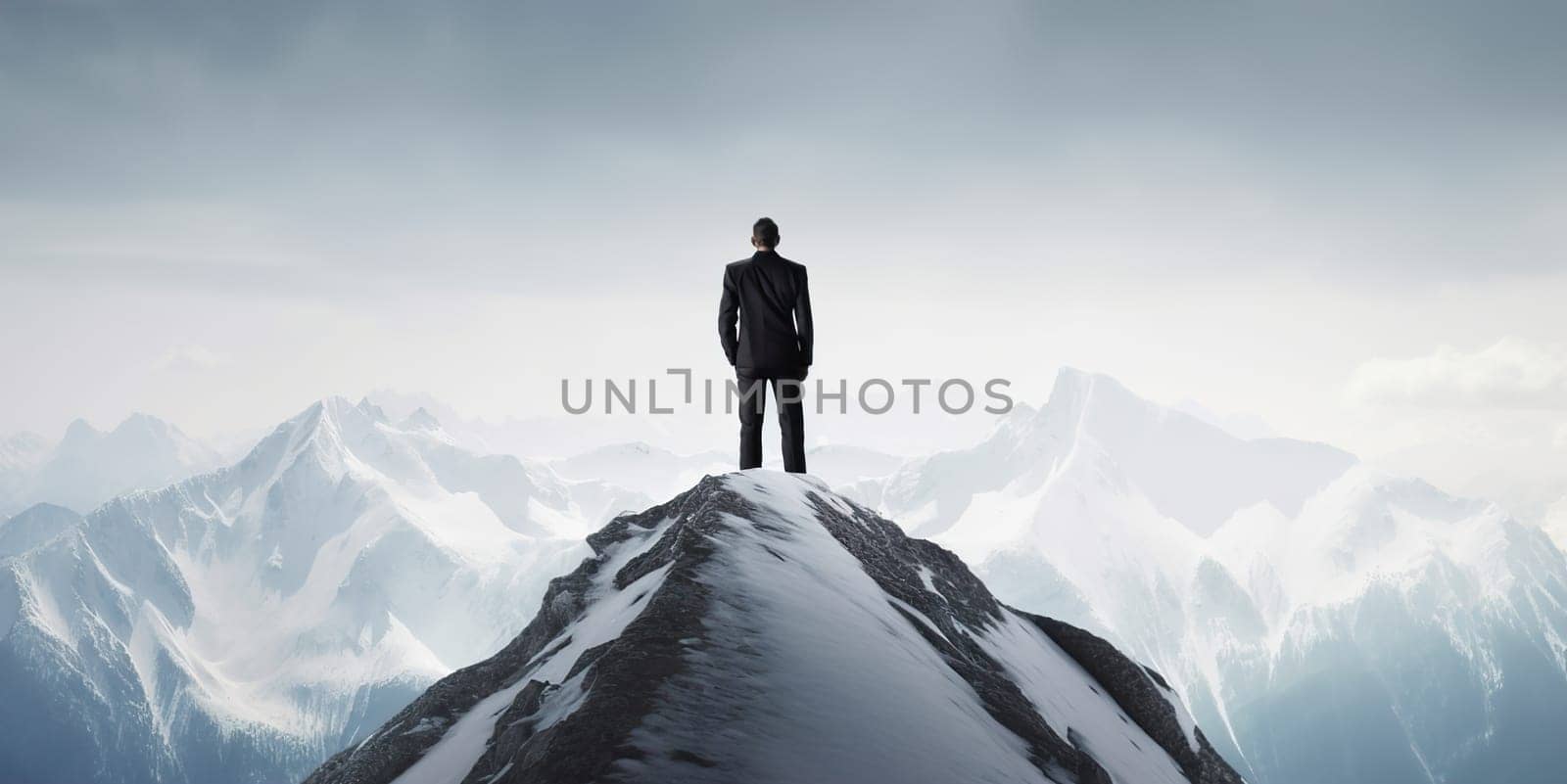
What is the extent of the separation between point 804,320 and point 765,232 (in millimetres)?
1614

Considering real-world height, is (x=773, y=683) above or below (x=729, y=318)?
below

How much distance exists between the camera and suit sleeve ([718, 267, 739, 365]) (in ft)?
49.9

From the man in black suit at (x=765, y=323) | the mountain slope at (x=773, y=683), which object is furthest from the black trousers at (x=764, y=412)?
the mountain slope at (x=773, y=683)

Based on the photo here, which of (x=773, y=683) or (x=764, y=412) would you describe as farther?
(x=764, y=412)

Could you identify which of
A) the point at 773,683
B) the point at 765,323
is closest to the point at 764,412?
the point at 765,323

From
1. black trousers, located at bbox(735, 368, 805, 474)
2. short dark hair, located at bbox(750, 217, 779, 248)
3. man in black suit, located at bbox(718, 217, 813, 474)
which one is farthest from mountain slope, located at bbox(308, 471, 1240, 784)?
short dark hair, located at bbox(750, 217, 779, 248)

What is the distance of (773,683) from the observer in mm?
6379

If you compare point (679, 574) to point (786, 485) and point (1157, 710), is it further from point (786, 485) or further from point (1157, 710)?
point (1157, 710)

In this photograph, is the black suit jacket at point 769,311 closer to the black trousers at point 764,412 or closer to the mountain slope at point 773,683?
the black trousers at point 764,412

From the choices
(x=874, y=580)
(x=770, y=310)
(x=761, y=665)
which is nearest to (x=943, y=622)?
(x=874, y=580)

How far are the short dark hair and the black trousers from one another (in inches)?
85.2

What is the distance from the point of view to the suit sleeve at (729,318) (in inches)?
599

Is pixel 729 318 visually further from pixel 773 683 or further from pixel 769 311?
pixel 773 683

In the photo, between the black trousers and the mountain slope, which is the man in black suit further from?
the mountain slope
